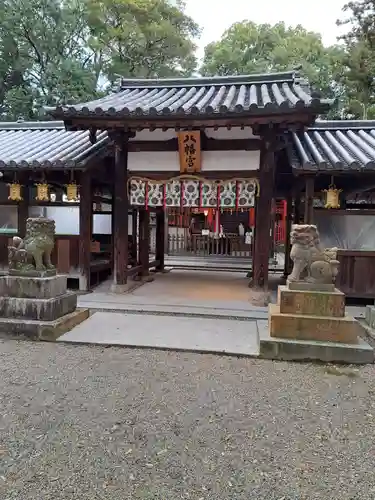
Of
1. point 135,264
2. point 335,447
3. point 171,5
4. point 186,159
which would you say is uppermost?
point 171,5

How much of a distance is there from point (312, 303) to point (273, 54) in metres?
24.4

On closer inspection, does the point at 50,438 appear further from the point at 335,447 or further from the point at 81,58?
the point at 81,58

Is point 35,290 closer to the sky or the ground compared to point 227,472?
closer to the sky

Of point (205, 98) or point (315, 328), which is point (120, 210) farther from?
point (315, 328)

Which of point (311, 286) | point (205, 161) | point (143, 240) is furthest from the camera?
point (143, 240)

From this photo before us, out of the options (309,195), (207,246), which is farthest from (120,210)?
(207,246)

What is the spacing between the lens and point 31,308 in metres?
4.98

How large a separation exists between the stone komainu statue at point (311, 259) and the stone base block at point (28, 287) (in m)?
3.28

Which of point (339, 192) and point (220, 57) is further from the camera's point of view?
point (220, 57)

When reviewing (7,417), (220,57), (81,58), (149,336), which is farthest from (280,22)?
(7,417)

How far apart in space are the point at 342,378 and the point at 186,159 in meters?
4.94

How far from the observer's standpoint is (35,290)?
16.5ft

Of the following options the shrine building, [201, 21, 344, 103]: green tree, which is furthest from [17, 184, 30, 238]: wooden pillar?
[201, 21, 344, 103]: green tree

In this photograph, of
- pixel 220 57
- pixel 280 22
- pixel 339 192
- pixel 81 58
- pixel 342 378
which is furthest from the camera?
pixel 280 22
